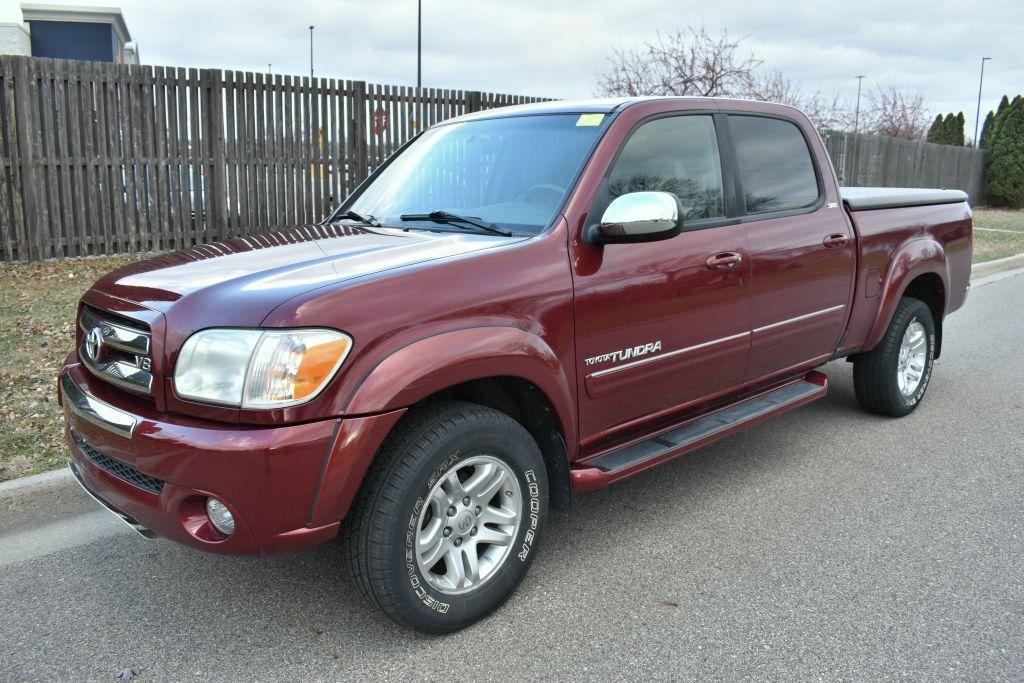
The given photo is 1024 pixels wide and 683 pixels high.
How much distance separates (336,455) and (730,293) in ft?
6.79

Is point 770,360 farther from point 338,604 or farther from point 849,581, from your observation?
point 338,604

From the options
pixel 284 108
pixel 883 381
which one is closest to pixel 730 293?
pixel 883 381

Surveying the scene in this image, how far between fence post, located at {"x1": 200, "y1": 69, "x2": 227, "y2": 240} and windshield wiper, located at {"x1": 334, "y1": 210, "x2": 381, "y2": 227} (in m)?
6.78

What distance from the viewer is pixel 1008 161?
88.7 ft

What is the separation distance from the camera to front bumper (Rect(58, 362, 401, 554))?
2.44 m

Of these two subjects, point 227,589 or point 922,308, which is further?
point 922,308

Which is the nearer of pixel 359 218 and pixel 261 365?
pixel 261 365

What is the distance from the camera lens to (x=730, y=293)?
3.81 meters

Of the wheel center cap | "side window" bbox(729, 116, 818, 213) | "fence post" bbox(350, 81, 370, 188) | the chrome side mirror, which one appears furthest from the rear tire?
"fence post" bbox(350, 81, 370, 188)

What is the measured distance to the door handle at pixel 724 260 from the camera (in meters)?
3.71

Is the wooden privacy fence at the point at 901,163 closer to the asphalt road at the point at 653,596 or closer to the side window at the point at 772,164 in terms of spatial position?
the side window at the point at 772,164

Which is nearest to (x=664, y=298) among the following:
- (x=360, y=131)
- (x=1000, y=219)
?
(x=360, y=131)

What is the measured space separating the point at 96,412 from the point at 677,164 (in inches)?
101

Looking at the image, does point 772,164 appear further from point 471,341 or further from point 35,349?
point 35,349
